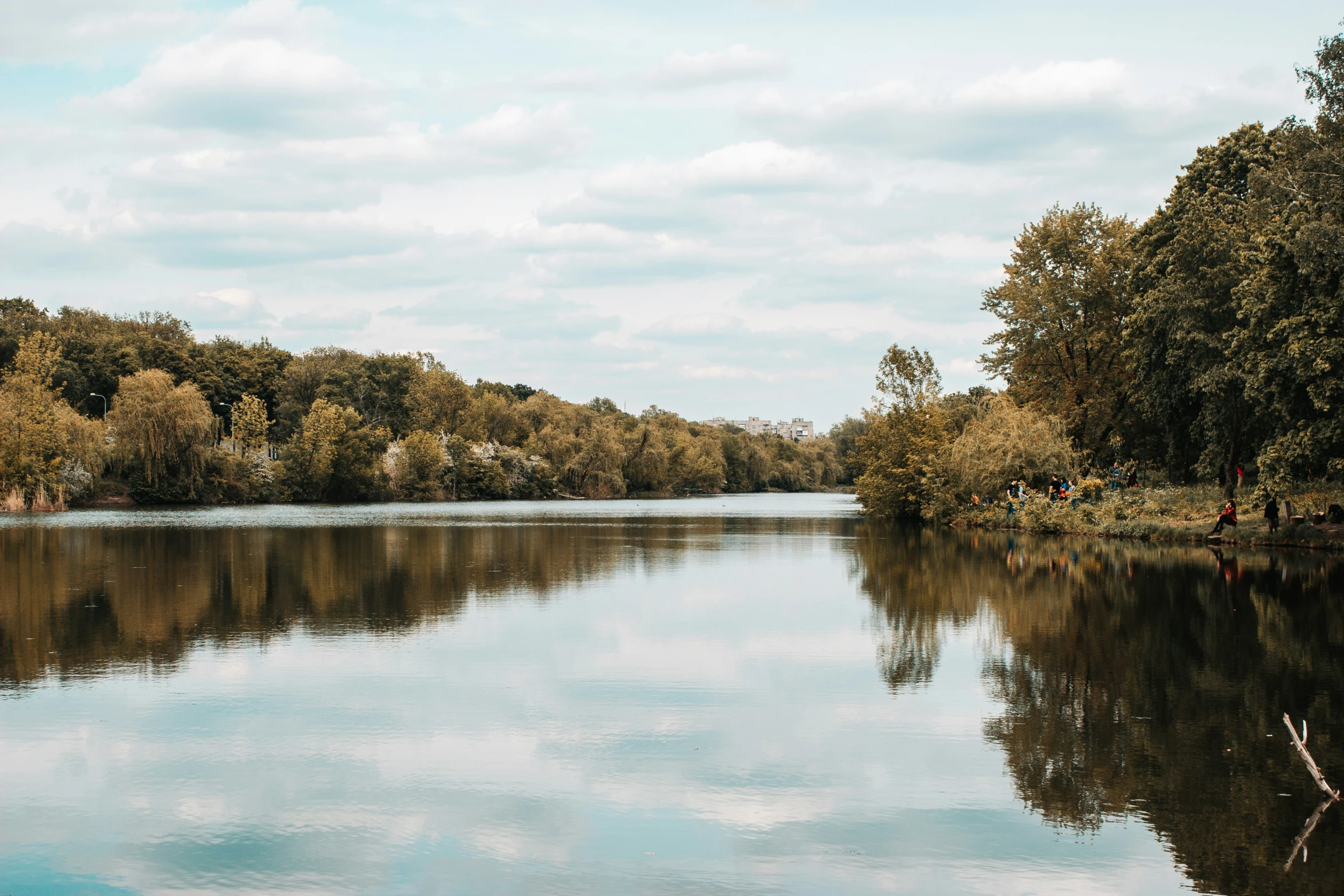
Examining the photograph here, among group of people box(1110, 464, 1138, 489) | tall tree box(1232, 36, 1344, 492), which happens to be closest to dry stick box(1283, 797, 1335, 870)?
tall tree box(1232, 36, 1344, 492)

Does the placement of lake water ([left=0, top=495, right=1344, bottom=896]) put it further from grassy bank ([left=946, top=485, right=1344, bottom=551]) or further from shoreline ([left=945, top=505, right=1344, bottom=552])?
grassy bank ([left=946, top=485, right=1344, bottom=551])

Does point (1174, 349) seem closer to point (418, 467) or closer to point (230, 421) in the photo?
point (418, 467)

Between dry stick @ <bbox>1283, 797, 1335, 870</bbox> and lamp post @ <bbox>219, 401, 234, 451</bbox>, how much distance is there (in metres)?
75.2

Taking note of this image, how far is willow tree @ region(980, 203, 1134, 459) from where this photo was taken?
47250mm

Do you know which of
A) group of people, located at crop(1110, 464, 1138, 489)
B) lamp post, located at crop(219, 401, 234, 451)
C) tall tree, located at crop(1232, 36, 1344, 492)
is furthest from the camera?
lamp post, located at crop(219, 401, 234, 451)

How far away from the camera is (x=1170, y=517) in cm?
3547

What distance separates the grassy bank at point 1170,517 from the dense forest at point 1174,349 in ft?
4.25

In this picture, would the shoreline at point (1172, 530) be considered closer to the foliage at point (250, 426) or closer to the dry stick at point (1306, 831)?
the dry stick at point (1306, 831)

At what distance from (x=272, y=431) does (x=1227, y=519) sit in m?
87.0

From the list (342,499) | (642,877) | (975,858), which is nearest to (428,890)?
(642,877)

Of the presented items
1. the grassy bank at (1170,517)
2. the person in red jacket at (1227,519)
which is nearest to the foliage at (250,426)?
the grassy bank at (1170,517)

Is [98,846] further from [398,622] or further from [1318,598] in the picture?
[1318,598]

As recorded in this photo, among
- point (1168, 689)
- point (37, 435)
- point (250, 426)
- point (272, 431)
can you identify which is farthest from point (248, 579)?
point (272, 431)

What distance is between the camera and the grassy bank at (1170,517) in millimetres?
30359
